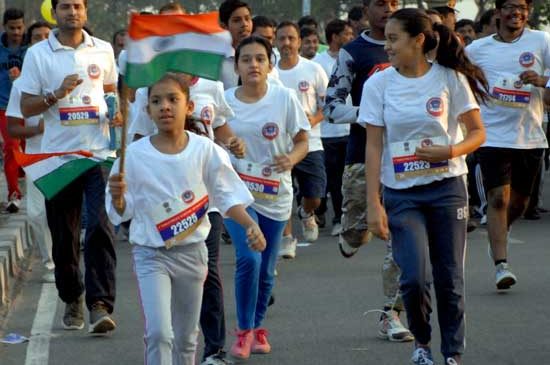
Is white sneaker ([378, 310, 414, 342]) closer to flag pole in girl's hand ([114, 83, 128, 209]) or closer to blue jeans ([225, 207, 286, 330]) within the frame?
blue jeans ([225, 207, 286, 330])

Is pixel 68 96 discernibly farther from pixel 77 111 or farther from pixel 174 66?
pixel 174 66

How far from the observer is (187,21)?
667 centimetres

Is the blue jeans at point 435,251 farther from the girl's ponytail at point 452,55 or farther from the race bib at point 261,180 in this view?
the race bib at point 261,180

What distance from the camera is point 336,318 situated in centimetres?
970

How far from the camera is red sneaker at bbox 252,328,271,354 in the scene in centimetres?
859

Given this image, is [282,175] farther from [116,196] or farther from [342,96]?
[116,196]

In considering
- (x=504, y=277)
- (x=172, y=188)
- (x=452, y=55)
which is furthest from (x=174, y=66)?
(x=504, y=277)

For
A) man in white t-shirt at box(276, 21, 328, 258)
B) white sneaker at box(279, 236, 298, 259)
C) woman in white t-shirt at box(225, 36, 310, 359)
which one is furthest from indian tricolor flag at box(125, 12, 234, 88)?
man in white t-shirt at box(276, 21, 328, 258)

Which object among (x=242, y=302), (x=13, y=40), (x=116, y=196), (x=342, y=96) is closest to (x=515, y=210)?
(x=342, y=96)

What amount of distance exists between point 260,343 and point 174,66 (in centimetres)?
238

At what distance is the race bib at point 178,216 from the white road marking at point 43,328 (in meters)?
1.84

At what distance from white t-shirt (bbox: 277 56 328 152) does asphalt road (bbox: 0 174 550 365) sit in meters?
1.63

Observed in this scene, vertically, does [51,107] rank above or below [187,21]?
below

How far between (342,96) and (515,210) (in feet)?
7.56
